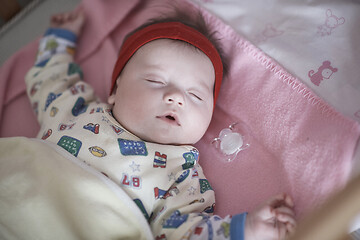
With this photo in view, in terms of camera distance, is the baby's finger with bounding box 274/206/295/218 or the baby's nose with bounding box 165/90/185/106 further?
the baby's nose with bounding box 165/90/185/106

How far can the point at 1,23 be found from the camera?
4.74ft

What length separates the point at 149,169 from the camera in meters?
0.91

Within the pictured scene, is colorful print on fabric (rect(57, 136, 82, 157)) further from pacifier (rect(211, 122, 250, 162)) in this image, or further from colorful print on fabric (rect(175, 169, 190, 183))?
pacifier (rect(211, 122, 250, 162))

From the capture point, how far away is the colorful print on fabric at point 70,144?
2.97 feet

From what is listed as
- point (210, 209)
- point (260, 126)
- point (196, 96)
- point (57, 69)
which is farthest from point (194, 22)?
point (210, 209)

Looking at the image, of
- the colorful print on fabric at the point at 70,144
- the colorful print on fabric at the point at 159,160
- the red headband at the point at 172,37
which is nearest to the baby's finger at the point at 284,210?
the colorful print on fabric at the point at 159,160

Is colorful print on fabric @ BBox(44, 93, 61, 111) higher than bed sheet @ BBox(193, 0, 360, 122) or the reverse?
the reverse

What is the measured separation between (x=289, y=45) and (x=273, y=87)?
0.50ft

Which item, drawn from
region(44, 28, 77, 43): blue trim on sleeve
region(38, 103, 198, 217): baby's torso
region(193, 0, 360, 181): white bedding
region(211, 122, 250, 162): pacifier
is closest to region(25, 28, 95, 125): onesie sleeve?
region(44, 28, 77, 43): blue trim on sleeve

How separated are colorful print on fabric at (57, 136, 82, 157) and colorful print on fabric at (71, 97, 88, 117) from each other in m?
0.18

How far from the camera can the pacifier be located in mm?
1064

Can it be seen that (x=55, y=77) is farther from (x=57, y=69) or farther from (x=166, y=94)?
(x=166, y=94)

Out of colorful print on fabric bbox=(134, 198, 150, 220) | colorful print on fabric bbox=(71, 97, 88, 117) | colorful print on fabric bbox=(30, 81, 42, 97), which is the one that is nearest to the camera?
colorful print on fabric bbox=(134, 198, 150, 220)

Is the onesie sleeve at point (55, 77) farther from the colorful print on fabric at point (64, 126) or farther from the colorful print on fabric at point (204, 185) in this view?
the colorful print on fabric at point (204, 185)
